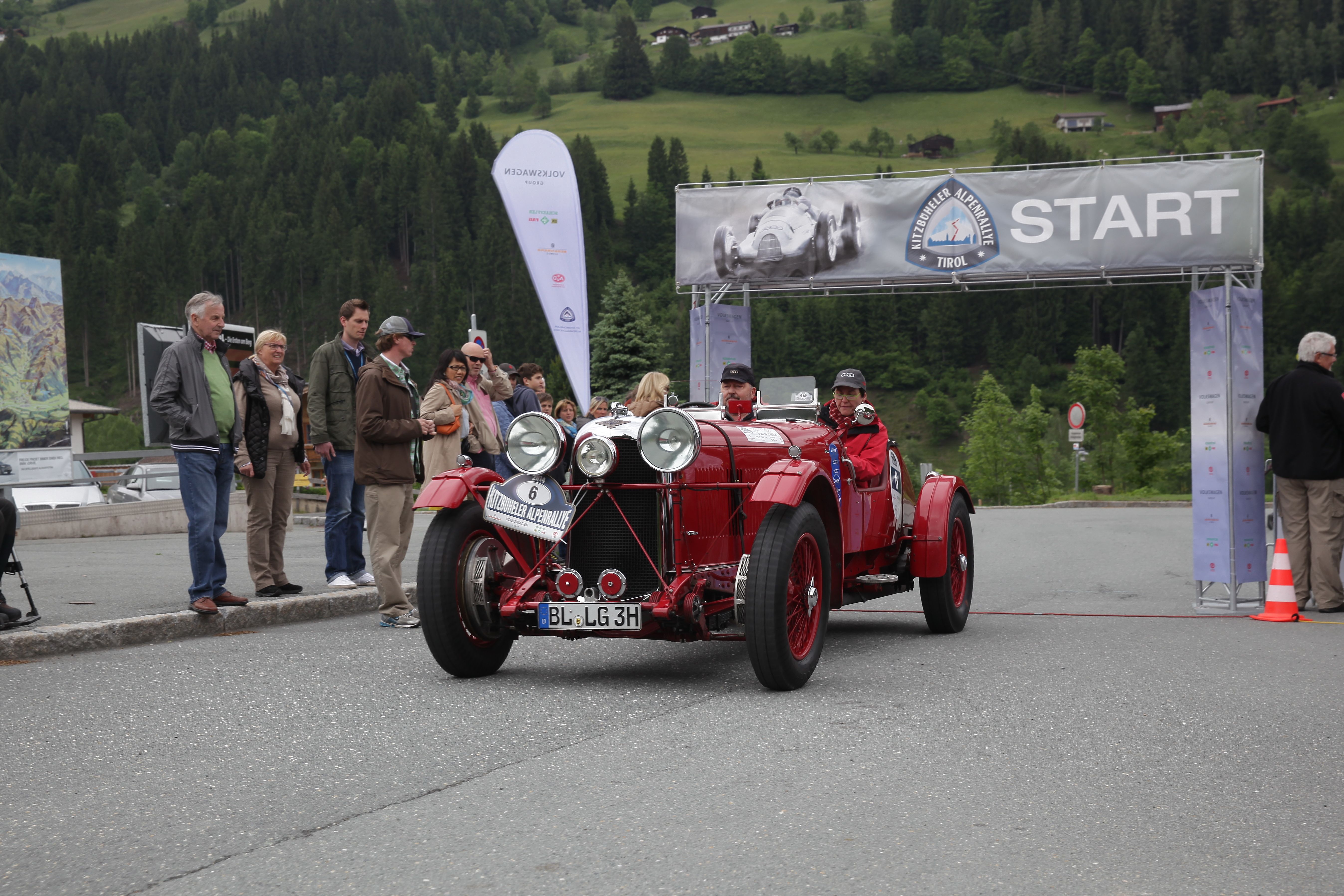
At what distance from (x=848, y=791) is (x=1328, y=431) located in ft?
25.1

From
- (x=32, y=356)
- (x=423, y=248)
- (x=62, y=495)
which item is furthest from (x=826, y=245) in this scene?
(x=423, y=248)

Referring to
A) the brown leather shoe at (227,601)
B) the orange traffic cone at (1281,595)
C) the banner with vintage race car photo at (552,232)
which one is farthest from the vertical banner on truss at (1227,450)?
the banner with vintage race car photo at (552,232)

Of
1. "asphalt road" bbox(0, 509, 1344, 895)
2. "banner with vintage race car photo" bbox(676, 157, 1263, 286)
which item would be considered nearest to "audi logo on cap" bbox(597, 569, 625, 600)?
"asphalt road" bbox(0, 509, 1344, 895)

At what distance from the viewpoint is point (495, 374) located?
38.5ft

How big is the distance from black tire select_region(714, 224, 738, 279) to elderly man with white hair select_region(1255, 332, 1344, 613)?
21.4ft

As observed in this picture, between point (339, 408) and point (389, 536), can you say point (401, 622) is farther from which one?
point (339, 408)

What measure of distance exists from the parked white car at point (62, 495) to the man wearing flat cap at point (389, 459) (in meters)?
18.0

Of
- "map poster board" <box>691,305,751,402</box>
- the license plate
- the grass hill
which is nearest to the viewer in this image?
the license plate

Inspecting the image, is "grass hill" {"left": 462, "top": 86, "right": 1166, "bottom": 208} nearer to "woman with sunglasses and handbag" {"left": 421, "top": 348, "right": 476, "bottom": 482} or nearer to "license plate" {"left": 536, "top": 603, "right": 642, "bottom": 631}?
"woman with sunglasses and handbag" {"left": 421, "top": 348, "right": 476, "bottom": 482}

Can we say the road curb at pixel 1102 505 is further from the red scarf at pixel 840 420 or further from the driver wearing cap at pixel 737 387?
the driver wearing cap at pixel 737 387

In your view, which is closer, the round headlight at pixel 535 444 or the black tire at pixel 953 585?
the round headlight at pixel 535 444

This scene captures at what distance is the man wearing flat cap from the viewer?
8.55m

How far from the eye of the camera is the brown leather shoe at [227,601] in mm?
8711

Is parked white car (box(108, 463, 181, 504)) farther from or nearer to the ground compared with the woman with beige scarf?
nearer to the ground
